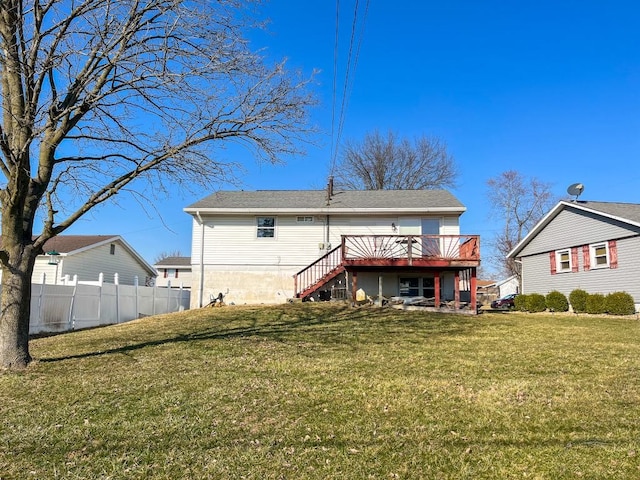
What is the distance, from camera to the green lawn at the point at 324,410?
3201 millimetres

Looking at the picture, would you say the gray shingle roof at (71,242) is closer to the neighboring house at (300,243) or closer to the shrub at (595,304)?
the neighboring house at (300,243)

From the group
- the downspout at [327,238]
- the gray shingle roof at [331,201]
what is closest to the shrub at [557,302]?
the gray shingle roof at [331,201]

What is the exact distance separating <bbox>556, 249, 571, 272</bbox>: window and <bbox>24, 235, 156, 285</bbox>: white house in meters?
21.1

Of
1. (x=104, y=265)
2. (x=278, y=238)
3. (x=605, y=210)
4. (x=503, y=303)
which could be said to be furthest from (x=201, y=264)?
(x=503, y=303)

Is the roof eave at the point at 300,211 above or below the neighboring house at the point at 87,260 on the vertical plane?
above

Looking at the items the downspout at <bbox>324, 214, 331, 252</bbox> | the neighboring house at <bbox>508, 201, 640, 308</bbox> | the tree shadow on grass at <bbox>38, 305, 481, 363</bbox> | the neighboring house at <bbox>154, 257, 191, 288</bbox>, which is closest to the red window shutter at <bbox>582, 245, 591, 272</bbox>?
the neighboring house at <bbox>508, 201, 640, 308</bbox>

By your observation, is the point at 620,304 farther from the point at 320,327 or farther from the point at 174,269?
the point at 174,269

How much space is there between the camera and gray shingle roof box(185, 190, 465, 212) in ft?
55.7

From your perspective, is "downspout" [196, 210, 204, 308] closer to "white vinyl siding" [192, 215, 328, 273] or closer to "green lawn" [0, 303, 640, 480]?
"white vinyl siding" [192, 215, 328, 273]

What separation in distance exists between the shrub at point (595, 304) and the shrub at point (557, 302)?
48.0 inches

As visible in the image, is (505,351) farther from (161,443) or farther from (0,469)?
(0,469)

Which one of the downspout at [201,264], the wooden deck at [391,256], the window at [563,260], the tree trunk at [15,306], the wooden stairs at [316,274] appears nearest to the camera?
the tree trunk at [15,306]

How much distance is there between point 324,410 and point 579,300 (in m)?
15.0

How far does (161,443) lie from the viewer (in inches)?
141
